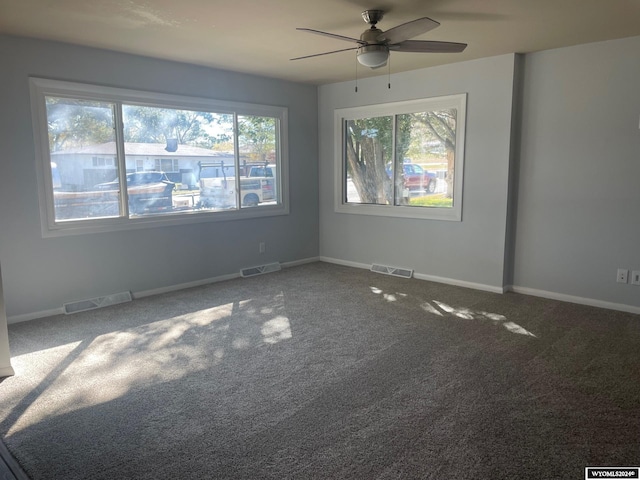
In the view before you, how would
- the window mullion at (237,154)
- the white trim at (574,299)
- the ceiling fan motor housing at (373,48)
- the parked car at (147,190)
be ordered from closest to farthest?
the ceiling fan motor housing at (373,48) < the white trim at (574,299) < the parked car at (147,190) < the window mullion at (237,154)

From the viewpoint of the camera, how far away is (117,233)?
4.69 meters

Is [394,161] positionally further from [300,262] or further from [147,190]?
[147,190]

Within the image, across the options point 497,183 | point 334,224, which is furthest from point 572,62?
point 334,224

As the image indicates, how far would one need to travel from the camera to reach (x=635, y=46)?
405 cm

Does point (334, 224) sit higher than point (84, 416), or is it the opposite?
point (334, 224)

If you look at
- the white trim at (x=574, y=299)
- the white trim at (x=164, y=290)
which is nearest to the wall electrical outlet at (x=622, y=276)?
the white trim at (x=574, y=299)

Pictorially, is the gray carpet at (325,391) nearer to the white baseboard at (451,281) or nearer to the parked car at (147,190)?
the white baseboard at (451,281)

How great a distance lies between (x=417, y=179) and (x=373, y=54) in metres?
2.56

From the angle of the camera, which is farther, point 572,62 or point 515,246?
point 515,246

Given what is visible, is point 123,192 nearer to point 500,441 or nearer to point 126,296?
point 126,296

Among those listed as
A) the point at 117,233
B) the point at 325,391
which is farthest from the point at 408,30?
the point at 117,233

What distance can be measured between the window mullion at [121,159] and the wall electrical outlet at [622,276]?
4.94 meters

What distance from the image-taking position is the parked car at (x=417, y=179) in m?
5.54

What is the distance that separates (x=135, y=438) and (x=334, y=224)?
457 centimetres
